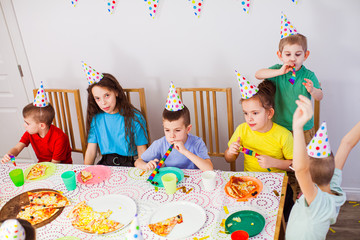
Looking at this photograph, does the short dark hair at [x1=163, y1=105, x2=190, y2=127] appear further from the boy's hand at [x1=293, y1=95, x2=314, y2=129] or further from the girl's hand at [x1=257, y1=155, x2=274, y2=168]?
the boy's hand at [x1=293, y1=95, x2=314, y2=129]

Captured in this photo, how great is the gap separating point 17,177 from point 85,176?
1.15ft

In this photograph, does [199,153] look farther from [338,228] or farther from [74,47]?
[74,47]

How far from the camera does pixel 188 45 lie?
234 cm

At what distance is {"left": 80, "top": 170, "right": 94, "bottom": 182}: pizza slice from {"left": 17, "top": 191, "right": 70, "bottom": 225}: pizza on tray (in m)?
0.15

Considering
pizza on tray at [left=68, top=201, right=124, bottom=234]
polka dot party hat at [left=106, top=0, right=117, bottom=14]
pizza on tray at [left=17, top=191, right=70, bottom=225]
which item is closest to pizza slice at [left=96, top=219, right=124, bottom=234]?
pizza on tray at [left=68, top=201, right=124, bottom=234]

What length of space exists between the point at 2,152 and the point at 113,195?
2283 mm

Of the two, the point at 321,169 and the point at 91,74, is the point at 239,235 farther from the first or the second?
the point at 91,74

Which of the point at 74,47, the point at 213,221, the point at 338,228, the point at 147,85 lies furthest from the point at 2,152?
the point at 338,228

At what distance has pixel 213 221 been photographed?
4.33 feet

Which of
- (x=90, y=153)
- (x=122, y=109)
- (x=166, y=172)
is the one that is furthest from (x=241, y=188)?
(x=90, y=153)

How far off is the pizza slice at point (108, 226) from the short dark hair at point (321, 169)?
0.80m

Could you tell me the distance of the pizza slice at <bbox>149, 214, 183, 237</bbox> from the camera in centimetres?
129

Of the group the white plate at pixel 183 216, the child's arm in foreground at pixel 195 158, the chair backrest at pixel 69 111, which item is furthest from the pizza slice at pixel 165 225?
the chair backrest at pixel 69 111

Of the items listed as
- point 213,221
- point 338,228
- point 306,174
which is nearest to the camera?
point 306,174
